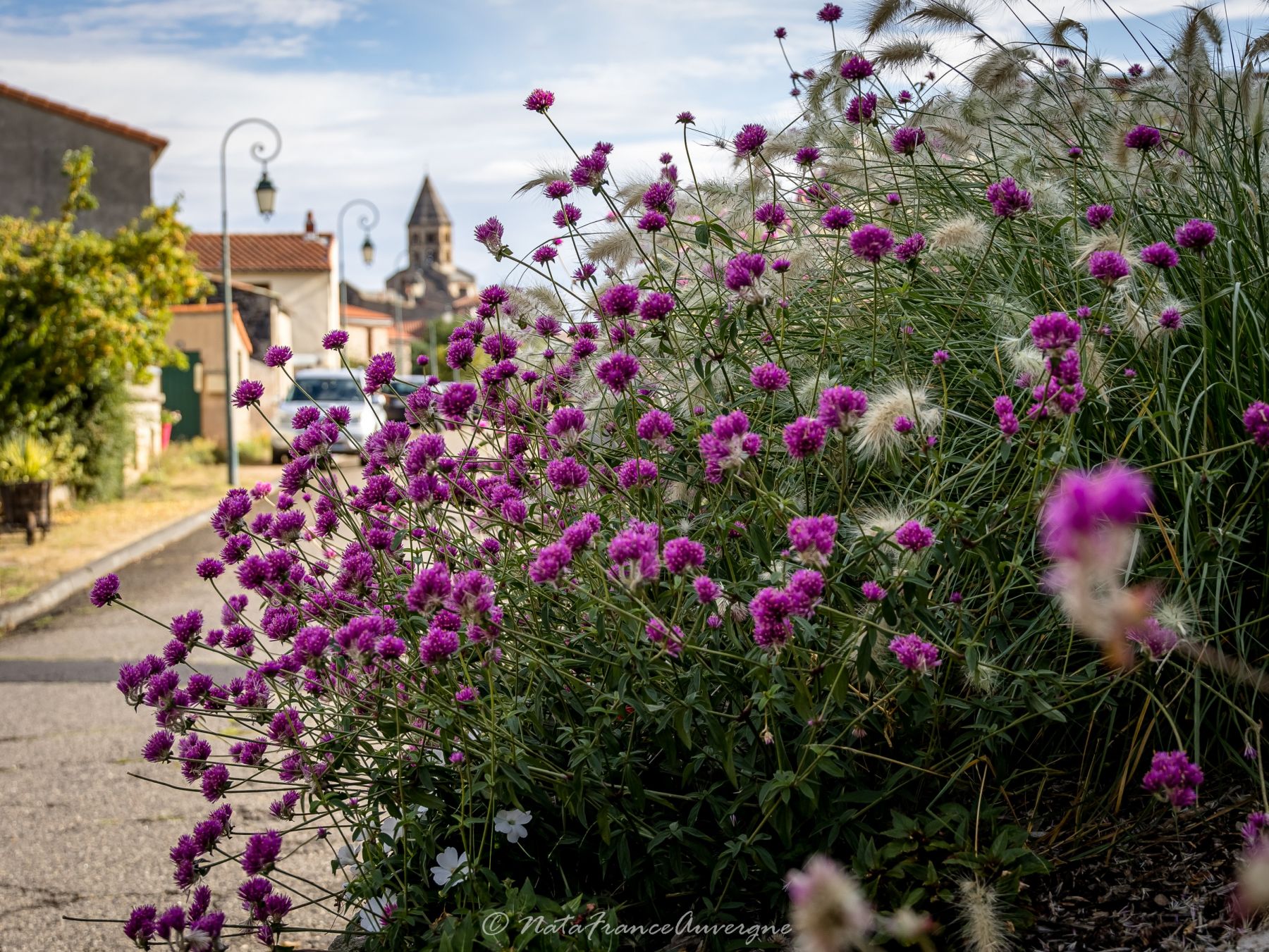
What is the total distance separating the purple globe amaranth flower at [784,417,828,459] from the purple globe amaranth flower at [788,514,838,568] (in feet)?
0.59

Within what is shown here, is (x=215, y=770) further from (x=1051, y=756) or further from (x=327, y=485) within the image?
(x=1051, y=756)

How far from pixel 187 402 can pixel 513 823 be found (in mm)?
25966

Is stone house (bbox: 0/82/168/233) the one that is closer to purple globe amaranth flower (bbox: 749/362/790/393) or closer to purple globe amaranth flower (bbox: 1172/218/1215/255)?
purple globe amaranth flower (bbox: 749/362/790/393)

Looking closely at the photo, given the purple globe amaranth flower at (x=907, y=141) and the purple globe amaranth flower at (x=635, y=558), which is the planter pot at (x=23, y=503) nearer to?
the purple globe amaranth flower at (x=907, y=141)

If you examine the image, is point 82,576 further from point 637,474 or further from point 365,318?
point 365,318

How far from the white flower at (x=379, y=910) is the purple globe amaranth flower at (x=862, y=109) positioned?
2403 mm

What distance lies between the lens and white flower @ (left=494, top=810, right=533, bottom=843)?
2.31 metres

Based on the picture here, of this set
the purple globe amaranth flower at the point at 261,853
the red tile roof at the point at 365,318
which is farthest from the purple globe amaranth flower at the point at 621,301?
the red tile roof at the point at 365,318

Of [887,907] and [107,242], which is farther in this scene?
[107,242]

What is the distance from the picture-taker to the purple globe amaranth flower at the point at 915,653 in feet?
6.35

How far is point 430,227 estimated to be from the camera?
486 feet

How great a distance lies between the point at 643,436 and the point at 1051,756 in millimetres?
1246

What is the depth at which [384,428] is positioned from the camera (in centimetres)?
285

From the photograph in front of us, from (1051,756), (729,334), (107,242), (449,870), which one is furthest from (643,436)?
(107,242)
